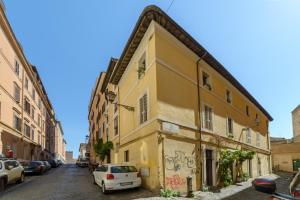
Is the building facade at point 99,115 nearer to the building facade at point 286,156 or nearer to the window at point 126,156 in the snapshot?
the window at point 126,156

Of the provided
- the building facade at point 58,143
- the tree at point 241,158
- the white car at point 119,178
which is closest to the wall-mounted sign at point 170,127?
the white car at point 119,178

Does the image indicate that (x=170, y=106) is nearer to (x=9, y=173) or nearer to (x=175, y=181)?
(x=175, y=181)

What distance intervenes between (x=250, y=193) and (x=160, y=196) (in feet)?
19.4

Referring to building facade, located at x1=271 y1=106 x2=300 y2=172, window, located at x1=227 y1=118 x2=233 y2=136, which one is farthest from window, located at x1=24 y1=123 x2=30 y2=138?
building facade, located at x1=271 y1=106 x2=300 y2=172

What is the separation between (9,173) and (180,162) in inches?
359

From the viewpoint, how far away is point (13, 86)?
90.3ft

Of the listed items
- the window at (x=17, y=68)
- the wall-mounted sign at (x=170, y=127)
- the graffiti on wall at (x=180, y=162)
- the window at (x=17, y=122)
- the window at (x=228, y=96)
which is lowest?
the graffiti on wall at (x=180, y=162)

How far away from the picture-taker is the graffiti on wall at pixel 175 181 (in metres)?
13.2

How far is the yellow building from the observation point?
13703 millimetres

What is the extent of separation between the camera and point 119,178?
1356 centimetres

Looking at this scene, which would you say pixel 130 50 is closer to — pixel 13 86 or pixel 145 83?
pixel 145 83

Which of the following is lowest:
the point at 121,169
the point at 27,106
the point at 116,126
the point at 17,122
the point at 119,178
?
the point at 119,178

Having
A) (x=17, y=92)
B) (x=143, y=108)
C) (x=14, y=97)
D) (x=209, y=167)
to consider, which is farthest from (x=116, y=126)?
(x=17, y=92)

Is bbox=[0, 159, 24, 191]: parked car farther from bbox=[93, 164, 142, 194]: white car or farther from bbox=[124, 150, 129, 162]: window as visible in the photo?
bbox=[124, 150, 129, 162]: window
